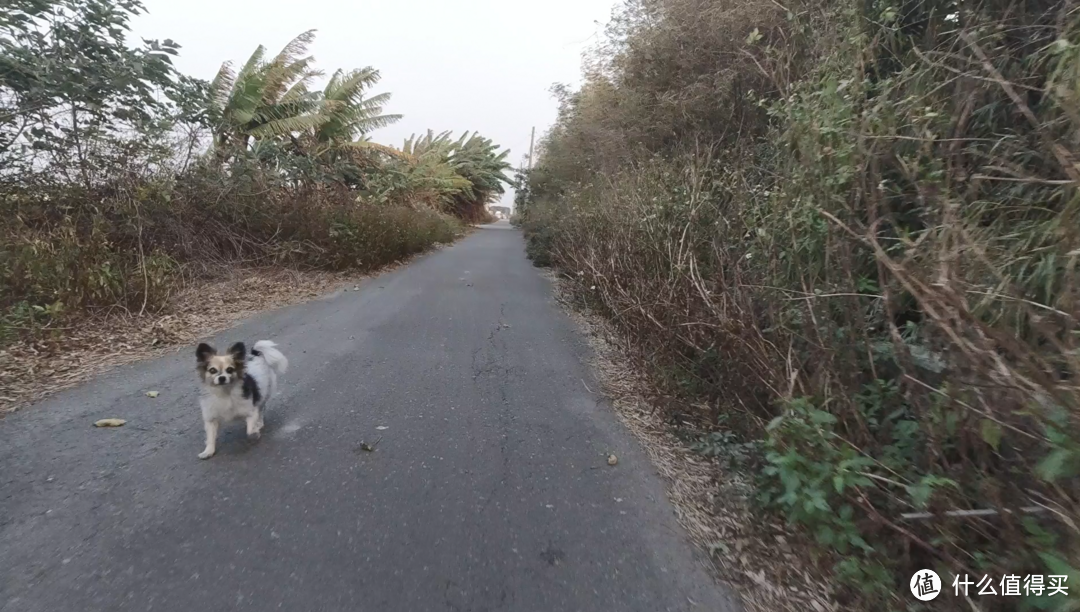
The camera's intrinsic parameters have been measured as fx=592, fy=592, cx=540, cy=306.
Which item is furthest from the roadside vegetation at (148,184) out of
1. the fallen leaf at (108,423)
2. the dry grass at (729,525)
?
the dry grass at (729,525)

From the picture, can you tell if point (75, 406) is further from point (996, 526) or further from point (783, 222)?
point (996, 526)

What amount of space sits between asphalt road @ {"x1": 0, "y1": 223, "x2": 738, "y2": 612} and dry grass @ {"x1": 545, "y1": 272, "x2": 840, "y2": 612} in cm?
16

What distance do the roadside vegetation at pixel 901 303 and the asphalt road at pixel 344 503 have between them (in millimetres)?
824

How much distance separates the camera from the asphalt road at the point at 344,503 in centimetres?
278

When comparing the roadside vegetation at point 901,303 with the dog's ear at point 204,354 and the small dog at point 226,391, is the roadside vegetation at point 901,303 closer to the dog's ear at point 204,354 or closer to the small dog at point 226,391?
the small dog at point 226,391

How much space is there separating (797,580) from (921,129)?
267cm

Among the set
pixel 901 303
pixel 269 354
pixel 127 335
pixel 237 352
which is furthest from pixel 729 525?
pixel 127 335

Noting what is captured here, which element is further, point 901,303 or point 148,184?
point 148,184

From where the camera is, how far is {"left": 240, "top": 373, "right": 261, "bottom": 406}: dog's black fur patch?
4105 millimetres

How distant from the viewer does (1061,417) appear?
208 cm

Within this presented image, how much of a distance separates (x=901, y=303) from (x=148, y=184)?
9951 mm

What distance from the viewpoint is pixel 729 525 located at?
3582 mm

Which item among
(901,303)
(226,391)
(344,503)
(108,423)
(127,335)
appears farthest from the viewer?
(127,335)

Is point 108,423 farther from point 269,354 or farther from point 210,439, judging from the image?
point 269,354
